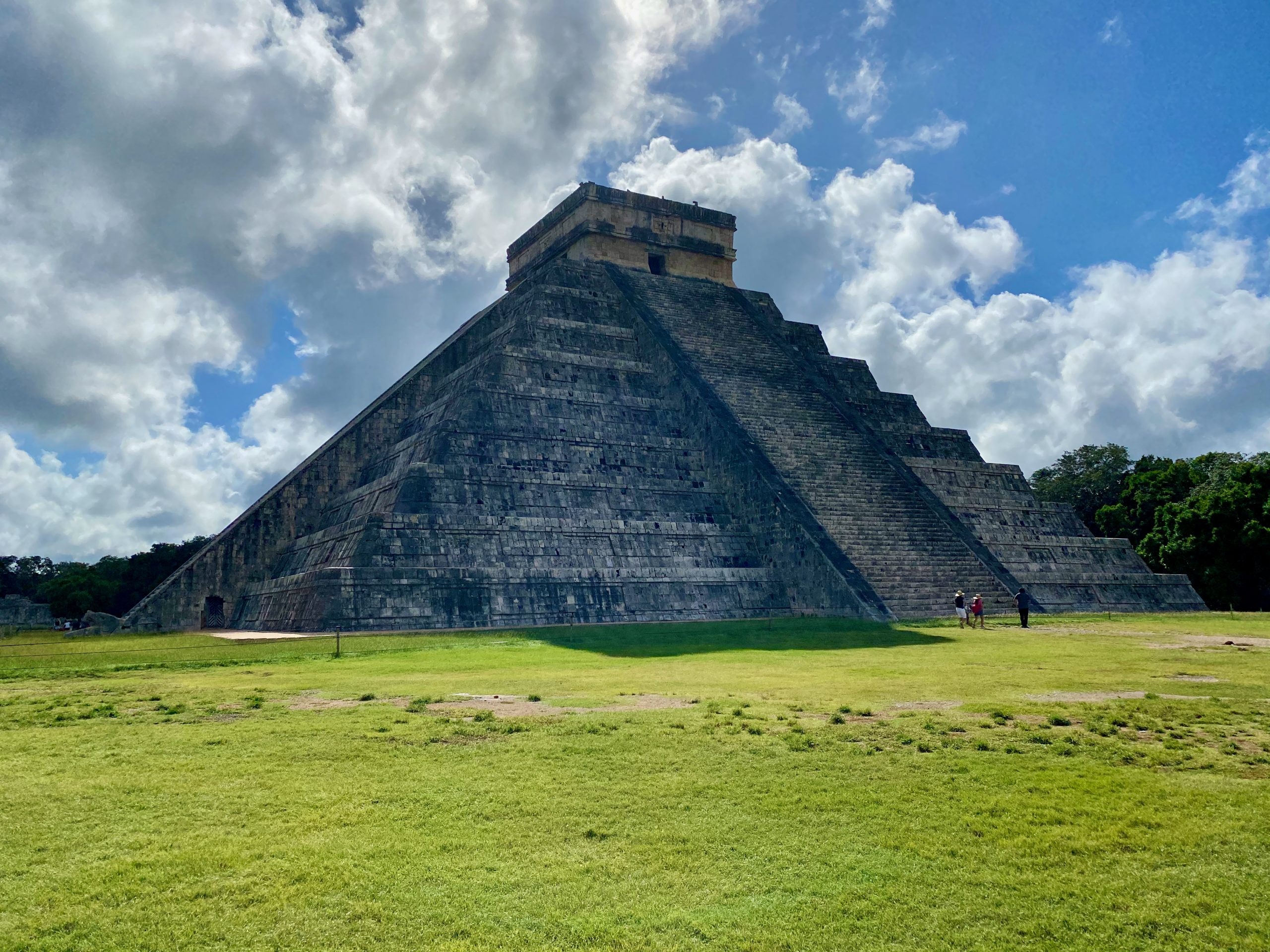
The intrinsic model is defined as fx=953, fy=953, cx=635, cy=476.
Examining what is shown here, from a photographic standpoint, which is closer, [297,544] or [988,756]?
[988,756]

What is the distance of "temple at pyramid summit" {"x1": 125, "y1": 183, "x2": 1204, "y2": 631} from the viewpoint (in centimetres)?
2081

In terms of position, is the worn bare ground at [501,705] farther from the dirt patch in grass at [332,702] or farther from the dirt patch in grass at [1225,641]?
the dirt patch in grass at [1225,641]

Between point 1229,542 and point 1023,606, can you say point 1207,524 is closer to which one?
point 1229,542

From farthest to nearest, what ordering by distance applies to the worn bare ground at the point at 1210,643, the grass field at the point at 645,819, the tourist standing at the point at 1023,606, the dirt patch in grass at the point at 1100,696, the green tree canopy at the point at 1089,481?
the green tree canopy at the point at 1089,481 < the tourist standing at the point at 1023,606 < the worn bare ground at the point at 1210,643 < the dirt patch in grass at the point at 1100,696 < the grass field at the point at 645,819

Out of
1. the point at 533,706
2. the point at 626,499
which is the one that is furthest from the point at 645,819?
the point at 626,499

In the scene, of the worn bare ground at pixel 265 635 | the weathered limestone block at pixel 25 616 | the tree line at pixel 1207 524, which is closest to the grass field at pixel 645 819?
the worn bare ground at pixel 265 635

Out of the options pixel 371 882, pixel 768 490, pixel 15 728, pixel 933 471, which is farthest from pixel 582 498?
pixel 371 882

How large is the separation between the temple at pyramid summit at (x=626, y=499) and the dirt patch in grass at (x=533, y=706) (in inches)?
413

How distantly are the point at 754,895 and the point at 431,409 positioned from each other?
23216 millimetres

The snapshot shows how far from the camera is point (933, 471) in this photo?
92.1 feet

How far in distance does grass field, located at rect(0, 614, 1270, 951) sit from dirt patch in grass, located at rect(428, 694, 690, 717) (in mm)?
57

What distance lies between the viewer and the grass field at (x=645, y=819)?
155 inches

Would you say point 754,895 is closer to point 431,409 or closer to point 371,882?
point 371,882

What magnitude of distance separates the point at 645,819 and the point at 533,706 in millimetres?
3862
